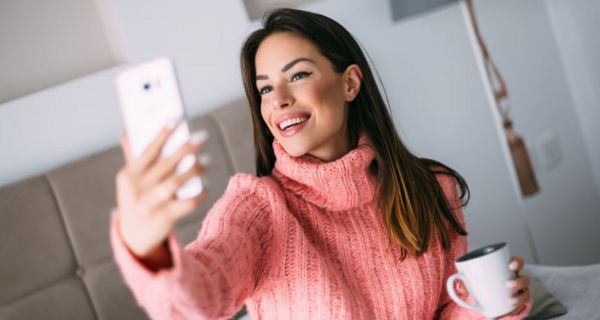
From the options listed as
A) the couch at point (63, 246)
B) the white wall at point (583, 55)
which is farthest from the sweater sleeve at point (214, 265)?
the white wall at point (583, 55)

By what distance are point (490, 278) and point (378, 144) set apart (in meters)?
0.38

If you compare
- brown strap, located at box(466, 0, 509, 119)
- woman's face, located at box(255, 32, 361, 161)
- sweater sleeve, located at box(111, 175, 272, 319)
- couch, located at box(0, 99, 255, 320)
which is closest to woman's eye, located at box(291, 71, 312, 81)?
woman's face, located at box(255, 32, 361, 161)

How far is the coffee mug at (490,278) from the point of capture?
0.85 meters

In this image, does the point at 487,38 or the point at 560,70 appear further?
the point at 560,70

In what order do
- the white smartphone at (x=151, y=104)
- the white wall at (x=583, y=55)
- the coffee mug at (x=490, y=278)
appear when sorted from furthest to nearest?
the white wall at (x=583, y=55) < the coffee mug at (x=490, y=278) < the white smartphone at (x=151, y=104)

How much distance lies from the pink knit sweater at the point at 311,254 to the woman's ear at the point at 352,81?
12 centimetres

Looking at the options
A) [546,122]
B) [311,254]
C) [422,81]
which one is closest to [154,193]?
[311,254]

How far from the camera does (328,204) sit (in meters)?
1.06

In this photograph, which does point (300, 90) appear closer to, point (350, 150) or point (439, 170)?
point (350, 150)

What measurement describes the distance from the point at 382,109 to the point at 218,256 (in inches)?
22.1

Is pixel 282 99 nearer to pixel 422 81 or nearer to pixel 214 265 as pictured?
pixel 214 265

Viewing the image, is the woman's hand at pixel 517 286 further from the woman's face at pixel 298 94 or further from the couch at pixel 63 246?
the couch at pixel 63 246

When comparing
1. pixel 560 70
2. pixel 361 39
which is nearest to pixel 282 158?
pixel 361 39

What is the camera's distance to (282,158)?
104 centimetres
